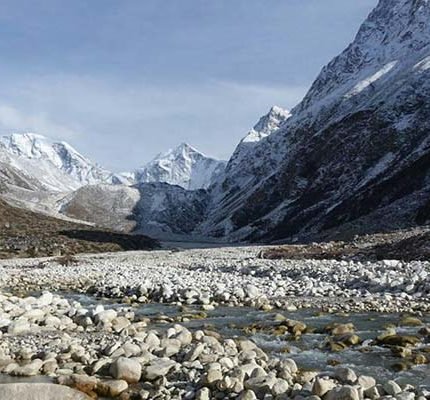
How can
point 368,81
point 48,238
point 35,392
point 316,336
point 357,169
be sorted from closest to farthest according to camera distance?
1. point 35,392
2. point 316,336
3. point 48,238
4. point 357,169
5. point 368,81

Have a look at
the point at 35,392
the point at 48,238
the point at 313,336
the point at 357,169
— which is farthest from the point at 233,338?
the point at 357,169

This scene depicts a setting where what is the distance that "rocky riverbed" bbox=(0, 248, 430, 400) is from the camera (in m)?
13.0

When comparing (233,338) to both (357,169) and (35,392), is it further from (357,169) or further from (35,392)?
(357,169)

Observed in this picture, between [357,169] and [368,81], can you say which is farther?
[368,81]

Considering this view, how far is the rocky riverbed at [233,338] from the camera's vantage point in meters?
13.0

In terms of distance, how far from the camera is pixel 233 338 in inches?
733

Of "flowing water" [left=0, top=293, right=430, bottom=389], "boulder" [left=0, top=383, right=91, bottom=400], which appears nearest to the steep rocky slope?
"flowing water" [left=0, top=293, right=430, bottom=389]

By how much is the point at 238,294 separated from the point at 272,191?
494 ft

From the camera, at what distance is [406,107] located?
148 m

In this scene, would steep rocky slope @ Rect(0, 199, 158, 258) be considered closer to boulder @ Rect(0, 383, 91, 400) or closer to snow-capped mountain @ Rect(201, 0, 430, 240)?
snow-capped mountain @ Rect(201, 0, 430, 240)

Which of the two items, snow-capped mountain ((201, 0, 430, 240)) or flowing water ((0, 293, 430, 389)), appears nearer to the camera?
flowing water ((0, 293, 430, 389))

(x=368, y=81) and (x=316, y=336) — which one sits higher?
(x=368, y=81)

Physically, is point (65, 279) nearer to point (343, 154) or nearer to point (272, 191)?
point (343, 154)

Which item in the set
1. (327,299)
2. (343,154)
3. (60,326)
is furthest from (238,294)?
(343,154)
